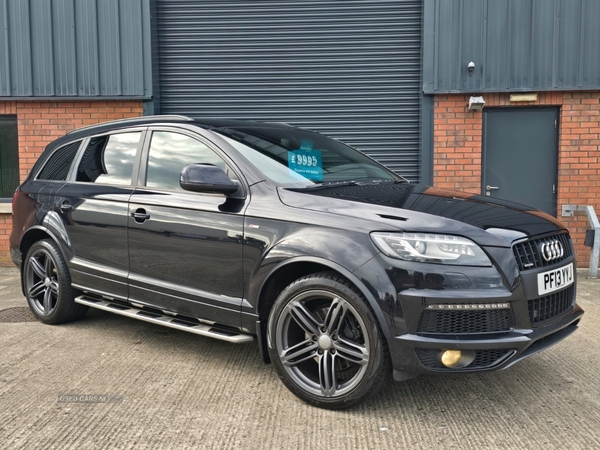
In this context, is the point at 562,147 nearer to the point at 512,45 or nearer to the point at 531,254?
the point at 512,45

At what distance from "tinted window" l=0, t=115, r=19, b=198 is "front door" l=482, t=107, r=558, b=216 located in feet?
22.5

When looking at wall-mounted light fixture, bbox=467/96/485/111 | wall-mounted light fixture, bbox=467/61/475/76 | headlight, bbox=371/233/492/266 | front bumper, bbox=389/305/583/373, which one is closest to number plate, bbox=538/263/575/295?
front bumper, bbox=389/305/583/373

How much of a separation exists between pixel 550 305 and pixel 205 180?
213 centimetres

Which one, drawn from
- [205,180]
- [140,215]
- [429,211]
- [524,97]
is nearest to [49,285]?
[140,215]

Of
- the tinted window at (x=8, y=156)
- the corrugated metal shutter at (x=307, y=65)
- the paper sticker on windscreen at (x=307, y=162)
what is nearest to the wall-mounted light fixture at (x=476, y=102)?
the corrugated metal shutter at (x=307, y=65)

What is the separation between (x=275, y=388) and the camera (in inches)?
138

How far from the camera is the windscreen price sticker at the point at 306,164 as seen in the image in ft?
12.2

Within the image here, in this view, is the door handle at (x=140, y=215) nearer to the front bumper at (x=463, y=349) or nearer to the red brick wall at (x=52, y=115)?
the front bumper at (x=463, y=349)

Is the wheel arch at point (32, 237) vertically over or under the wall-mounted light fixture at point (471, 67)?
under

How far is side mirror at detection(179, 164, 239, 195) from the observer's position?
340 centimetres

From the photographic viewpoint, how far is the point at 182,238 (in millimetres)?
3707

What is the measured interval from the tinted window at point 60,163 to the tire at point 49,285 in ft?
2.01

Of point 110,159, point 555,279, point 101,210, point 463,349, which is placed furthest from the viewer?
point 110,159

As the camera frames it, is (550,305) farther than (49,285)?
No
